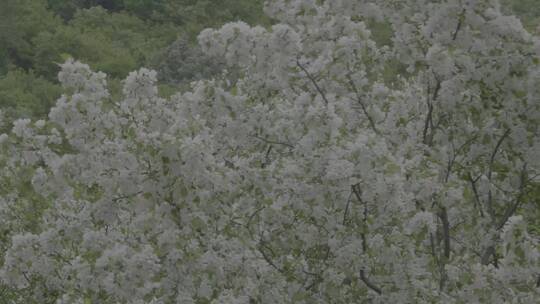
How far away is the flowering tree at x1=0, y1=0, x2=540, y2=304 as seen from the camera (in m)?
6.54

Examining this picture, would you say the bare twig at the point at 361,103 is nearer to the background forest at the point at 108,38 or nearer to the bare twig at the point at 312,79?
the bare twig at the point at 312,79

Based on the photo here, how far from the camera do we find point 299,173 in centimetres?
709

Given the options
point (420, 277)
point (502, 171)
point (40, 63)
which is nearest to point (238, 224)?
point (420, 277)

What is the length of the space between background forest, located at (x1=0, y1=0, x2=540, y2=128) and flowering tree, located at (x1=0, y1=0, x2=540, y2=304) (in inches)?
955

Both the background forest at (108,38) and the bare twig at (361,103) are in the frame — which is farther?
the background forest at (108,38)

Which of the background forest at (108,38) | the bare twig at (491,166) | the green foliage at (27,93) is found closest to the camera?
the bare twig at (491,166)

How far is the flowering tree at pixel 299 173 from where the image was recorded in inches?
258

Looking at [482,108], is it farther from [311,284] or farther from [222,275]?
[222,275]

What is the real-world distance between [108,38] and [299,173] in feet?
151

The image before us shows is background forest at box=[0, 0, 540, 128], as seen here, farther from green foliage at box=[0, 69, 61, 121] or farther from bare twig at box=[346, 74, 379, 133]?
bare twig at box=[346, 74, 379, 133]

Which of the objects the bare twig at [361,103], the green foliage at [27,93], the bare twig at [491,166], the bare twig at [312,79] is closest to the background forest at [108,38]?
the green foliage at [27,93]

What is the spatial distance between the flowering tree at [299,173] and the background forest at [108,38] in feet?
79.6

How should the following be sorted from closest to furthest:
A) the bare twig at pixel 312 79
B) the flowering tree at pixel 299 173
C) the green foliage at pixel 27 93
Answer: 1. the flowering tree at pixel 299 173
2. the bare twig at pixel 312 79
3. the green foliage at pixel 27 93

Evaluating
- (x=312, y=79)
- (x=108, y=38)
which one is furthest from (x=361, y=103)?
(x=108, y=38)
